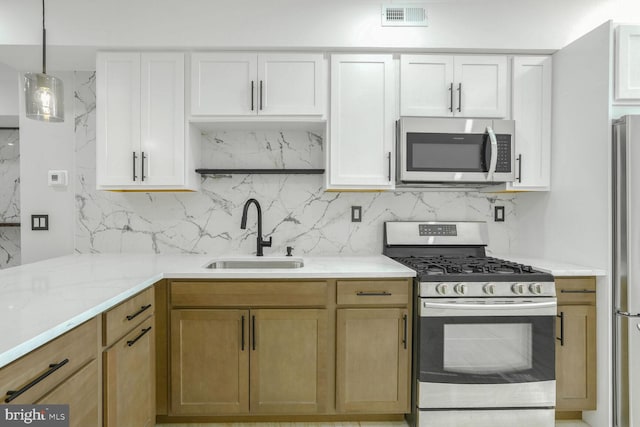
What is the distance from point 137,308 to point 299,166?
150cm

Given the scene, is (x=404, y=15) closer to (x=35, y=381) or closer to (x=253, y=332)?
(x=253, y=332)

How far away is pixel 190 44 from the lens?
2.54m

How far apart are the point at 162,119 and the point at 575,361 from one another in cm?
284

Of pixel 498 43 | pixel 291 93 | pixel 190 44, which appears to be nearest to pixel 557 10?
pixel 498 43

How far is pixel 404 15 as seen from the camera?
259 centimetres

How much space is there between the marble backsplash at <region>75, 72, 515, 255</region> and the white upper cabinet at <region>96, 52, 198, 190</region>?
1.23 ft

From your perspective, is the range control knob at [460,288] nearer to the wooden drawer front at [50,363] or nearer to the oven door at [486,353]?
the oven door at [486,353]

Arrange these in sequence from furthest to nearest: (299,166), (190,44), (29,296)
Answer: (299,166) < (190,44) < (29,296)

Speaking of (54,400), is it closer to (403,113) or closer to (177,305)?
(177,305)

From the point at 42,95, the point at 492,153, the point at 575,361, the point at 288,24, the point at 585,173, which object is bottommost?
the point at 575,361

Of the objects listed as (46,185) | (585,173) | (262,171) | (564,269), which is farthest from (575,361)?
(46,185)

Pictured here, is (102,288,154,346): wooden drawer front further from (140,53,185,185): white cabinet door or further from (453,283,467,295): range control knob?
(453,283,467,295): range control knob

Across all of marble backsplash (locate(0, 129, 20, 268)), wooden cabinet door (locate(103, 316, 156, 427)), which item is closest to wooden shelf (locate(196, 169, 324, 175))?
wooden cabinet door (locate(103, 316, 156, 427))

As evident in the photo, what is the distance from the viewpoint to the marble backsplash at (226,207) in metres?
Answer: 2.95
